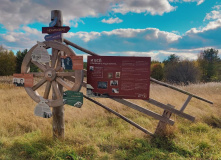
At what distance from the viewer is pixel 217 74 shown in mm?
28969

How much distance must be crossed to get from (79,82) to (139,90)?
1.28m

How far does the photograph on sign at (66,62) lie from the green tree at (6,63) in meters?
27.2

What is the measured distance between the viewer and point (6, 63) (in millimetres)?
26078

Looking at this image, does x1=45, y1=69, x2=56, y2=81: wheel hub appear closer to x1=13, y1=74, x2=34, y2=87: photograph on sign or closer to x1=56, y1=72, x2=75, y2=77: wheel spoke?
x1=56, y1=72, x2=75, y2=77: wheel spoke

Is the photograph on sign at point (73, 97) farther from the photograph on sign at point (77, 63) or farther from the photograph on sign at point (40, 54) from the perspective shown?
the photograph on sign at point (40, 54)

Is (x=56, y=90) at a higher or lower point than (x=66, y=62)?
lower

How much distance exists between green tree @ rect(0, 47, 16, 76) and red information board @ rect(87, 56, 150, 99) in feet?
90.2

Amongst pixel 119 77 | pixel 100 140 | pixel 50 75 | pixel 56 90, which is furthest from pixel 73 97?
pixel 100 140

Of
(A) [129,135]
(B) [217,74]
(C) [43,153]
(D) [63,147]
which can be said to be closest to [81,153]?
(D) [63,147]

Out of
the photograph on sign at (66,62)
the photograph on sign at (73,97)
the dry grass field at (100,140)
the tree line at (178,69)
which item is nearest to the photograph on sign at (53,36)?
the photograph on sign at (66,62)

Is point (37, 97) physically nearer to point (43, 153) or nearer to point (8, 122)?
point (43, 153)

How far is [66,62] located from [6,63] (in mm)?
27574

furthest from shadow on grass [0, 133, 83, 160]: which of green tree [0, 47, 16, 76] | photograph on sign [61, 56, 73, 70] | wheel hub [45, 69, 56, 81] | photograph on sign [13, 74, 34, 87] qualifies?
green tree [0, 47, 16, 76]

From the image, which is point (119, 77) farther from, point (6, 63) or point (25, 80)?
point (6, 63)
